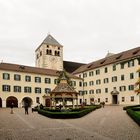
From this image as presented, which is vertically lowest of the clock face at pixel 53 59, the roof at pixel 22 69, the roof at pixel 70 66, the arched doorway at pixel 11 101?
the arched doorway at pixel 11 101

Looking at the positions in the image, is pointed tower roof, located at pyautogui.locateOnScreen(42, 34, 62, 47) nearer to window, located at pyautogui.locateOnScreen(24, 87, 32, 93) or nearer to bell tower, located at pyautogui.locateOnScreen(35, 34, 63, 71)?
bell tower, located at pyautogui.locateOnScreen(35, 34, 63, 71)

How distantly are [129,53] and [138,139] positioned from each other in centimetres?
4860

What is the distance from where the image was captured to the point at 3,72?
58656 mm

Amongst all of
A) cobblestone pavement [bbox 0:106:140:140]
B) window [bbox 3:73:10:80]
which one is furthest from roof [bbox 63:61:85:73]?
cobblestone pavement [bbox 0:106:140:140]

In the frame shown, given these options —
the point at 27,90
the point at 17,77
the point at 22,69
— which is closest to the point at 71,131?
the point at 17,77

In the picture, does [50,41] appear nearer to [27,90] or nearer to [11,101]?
[27,90]

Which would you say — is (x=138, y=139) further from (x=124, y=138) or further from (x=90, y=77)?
(x=90, y=77)

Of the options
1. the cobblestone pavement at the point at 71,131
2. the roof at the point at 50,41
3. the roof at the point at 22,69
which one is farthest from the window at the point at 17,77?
the cobblestone pavement at the point at 71,131

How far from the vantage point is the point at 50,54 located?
285 ft

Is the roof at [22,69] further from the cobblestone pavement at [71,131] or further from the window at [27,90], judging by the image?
the cobblestone pavement at [71,131]

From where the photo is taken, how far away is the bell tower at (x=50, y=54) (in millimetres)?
85438

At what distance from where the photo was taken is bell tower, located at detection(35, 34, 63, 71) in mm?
85438

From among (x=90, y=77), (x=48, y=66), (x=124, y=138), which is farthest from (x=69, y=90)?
(x=48, y=66)

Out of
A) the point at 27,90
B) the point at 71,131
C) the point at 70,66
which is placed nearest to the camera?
the point at 71,131
